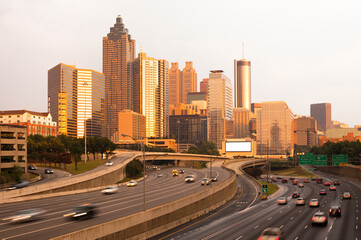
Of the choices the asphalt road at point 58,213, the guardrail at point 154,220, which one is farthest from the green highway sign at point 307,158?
the asphalt road at point 58,213

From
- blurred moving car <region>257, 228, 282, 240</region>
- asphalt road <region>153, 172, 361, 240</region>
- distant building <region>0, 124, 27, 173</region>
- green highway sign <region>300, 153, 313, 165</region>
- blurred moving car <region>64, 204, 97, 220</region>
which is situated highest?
distant building <region>0, 124, 27, 173</region>

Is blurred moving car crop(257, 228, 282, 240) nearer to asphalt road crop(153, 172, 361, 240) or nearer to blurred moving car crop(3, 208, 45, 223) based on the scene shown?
asphalt road crop(153, 172, 361, 240)

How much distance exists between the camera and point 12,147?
93.0m

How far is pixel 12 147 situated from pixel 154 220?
6148 centimetres

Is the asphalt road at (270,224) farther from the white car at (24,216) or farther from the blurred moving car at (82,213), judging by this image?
the white car at (24,216)

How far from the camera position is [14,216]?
132 ft

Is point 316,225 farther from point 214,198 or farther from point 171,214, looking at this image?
point 214,198

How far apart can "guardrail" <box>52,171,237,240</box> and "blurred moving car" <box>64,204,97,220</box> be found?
6.66 meters

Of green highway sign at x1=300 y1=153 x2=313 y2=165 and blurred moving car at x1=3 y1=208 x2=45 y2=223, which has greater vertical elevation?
green highway sign at x1=300 y1=153 x2=313 y2=165

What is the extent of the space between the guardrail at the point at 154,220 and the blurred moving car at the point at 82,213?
262 inches

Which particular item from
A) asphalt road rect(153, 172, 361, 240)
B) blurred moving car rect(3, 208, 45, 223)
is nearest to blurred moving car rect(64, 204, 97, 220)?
blurred moving car rect(3, 208, 45, 223)

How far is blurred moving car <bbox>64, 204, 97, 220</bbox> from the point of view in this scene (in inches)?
1667

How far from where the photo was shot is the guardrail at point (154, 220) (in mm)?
33156

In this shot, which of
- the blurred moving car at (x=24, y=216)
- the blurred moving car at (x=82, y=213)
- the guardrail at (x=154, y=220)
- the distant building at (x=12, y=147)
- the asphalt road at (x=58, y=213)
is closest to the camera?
the guardrail at (x=154, y=220)
